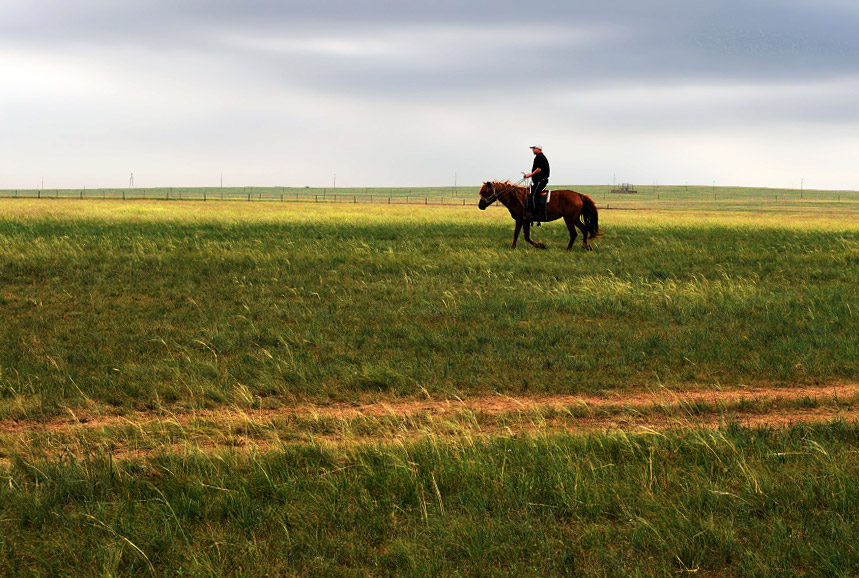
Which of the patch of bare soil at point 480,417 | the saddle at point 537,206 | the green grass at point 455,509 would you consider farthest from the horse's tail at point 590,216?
the green grass at point 455,509

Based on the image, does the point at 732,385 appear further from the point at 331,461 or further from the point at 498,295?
the point at 498,295

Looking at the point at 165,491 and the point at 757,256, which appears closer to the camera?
the point at 165,491

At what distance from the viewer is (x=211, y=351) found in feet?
37.0

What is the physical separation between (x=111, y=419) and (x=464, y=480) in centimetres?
429

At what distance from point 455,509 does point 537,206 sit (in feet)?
67.2

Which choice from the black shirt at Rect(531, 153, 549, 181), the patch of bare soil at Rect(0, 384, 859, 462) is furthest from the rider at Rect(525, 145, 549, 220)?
the patch of bare soil at Rect(0, 384, 859, 462)

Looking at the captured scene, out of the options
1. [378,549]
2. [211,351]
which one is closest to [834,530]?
[378,549]

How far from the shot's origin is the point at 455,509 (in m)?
5.72

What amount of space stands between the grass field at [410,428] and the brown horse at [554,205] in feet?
22.5

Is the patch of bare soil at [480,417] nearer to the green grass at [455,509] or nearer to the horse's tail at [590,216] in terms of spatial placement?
the green grass at [455,509]

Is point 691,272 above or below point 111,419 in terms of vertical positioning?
above

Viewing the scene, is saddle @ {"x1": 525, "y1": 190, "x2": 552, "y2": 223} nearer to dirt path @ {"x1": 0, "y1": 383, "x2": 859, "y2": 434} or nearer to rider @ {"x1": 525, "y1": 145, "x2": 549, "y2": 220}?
rider @ {"x1": 525, "y1": 145, "x2": 549, "y2": 220}

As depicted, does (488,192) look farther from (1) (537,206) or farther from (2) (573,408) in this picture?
(2) (573,408)

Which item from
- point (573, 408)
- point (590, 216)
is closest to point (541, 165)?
point (590, 216)
